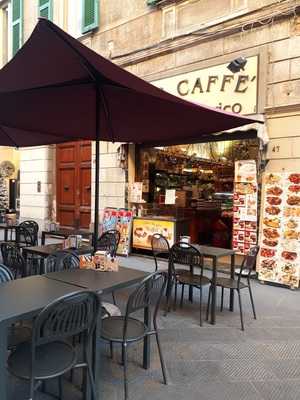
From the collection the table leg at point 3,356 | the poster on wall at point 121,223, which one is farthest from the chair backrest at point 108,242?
the table leg at point 3,356

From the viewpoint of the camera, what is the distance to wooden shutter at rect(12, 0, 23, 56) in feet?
32.7

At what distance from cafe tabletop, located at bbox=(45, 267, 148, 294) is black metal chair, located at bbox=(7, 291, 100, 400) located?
31 cm

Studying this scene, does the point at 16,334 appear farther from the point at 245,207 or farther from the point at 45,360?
the point at 245,207

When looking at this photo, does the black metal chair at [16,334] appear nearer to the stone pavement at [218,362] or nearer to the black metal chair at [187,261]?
the stone pavement at [218,362]

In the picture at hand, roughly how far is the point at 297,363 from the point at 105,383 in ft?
5.31

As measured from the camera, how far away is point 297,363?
2.94 metres

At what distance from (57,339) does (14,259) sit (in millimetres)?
1784

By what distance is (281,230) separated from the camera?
532 centimetres

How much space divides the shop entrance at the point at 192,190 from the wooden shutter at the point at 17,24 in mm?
5554


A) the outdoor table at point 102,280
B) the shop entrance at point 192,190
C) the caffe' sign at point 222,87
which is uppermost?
the caffe' sign at point 222,87

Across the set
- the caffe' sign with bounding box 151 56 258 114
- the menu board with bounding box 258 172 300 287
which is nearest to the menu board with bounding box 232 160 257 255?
the menu board with bounding box 258 172 300 287

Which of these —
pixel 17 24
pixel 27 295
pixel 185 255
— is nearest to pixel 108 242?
pixel 185 255

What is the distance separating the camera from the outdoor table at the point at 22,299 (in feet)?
5.83

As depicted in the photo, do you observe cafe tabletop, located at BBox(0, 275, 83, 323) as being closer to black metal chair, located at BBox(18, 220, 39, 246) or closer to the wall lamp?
black metal chair, located at BBox(18, 220, 39, 246)
